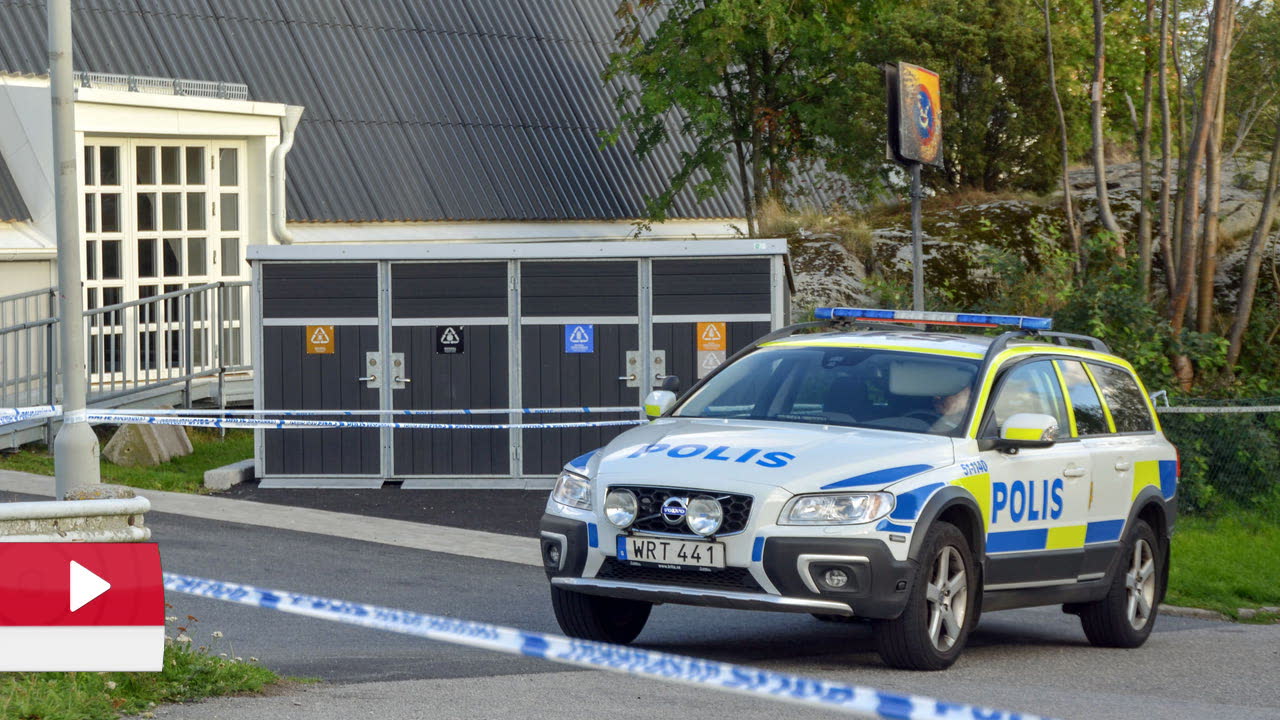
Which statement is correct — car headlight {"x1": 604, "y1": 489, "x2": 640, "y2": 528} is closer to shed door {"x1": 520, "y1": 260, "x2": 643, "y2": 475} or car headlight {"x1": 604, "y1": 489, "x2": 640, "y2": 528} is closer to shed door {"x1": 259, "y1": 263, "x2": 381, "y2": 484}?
shed door {"x1": 520, "y1": 260, "x2": 643, "y2": 475}

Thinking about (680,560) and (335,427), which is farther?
(335,427)

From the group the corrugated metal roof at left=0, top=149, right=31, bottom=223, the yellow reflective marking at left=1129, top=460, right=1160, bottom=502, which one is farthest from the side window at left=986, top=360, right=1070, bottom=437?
the corrugated metal roof at left=0, top=149, right=31, bottom=223

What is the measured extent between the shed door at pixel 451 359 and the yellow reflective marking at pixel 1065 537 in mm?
7841

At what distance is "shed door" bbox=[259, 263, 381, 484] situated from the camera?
15.7 metres

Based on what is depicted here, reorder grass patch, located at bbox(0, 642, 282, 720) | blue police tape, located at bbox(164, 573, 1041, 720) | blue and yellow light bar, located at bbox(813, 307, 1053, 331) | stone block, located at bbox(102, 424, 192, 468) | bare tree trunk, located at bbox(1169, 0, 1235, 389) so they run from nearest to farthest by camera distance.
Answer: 1. blue police tape, located at bbox(164, 573, 1041, 720)
2. grass patch, located at bbox(0, 642, 282, 720)
3. blue and yellow light bar, located at bbox(813, 307, 1053, 331)
4. bare tree trunk, located at bbox(1169, 0, 1235, 389)
5. stone block, located at bbox(102, 424, 192, 468)

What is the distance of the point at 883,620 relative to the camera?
757 centimetres

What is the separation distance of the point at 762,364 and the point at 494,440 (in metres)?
7.07

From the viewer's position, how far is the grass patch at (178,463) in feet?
51.3

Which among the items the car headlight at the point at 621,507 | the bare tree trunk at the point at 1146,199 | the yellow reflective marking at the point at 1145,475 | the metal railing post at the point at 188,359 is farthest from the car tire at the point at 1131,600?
the metal railing post at the point at 188,359

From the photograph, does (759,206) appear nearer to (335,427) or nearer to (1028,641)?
(335,427)

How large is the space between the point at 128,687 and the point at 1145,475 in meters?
5.79

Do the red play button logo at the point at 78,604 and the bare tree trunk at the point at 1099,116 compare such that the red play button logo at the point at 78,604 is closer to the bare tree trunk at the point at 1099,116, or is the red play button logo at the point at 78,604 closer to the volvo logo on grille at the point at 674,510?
the volvo logo on grille at the point at 674,510

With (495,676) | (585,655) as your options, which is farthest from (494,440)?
(585,655)

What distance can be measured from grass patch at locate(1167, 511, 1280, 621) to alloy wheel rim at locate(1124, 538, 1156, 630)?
2.26m
